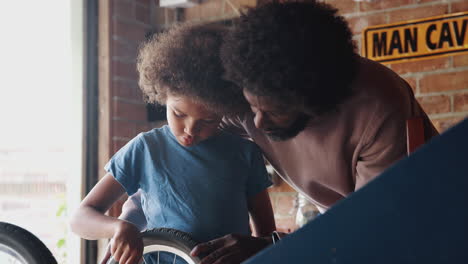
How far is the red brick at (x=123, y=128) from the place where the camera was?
2457 millimetres

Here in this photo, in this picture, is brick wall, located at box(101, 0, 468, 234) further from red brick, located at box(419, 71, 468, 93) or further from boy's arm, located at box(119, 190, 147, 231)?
boy's arm, located at box(119, 190, 147, 231)

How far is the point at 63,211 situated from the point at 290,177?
1.73 metres

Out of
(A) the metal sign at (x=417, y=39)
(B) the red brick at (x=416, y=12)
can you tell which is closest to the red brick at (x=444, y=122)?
(A) the metal sign at (x=417, y=39)

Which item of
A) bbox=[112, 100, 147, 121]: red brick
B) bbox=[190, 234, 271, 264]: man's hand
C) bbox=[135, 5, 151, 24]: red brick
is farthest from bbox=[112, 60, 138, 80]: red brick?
bbox=[190, 234, 271, 264]: man's hand

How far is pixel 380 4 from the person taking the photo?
2215 mm

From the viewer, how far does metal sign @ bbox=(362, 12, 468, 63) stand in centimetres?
206

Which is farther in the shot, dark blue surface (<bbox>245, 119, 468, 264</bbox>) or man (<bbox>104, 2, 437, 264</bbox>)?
man (<bbox>104, 2, 437, 264</bbox>)

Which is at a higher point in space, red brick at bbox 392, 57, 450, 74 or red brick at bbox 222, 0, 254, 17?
red brick at bbox 222, 0, 254, 17

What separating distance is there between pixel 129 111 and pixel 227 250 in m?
1.72

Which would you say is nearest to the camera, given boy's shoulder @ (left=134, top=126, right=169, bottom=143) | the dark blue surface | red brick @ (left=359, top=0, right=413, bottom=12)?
the dark blue surface

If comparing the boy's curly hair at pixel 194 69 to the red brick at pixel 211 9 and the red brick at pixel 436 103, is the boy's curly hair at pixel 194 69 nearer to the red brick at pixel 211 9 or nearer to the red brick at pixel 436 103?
the red brick at pixel 436 103

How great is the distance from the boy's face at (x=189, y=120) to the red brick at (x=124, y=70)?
4.85 ft

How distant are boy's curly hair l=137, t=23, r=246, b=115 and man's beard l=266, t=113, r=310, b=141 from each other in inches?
3.1

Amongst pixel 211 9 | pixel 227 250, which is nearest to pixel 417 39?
pixel 211 9
